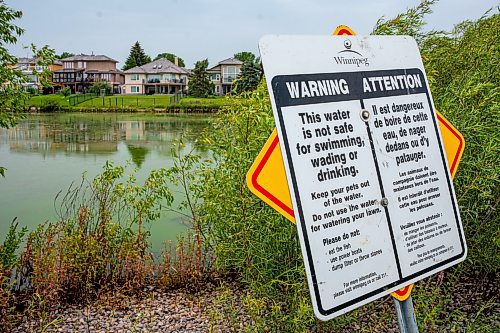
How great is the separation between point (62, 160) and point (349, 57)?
10.8 m

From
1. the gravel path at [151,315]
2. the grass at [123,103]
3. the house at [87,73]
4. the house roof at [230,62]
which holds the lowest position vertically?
the gravel path at [151,315]

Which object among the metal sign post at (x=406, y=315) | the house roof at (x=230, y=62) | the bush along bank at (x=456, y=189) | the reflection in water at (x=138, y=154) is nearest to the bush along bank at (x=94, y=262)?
the bush along bank at (x=456, y=189)

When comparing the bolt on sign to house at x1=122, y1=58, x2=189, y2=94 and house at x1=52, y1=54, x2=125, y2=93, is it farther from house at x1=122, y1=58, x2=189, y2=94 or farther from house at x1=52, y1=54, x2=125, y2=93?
house at x1=52, y1=54, x2=125, y2=93

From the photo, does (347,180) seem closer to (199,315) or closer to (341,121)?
(341,121)

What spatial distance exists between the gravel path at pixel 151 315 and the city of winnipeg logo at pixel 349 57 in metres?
2.10

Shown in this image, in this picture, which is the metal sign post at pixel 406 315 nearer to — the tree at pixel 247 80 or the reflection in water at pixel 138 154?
the tree at pixel 247 80

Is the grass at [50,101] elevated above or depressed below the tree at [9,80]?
above

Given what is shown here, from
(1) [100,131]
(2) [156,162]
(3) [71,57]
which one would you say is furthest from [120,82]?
(2) [156,162]

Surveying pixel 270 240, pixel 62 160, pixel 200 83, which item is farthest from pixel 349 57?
pixel 200 83

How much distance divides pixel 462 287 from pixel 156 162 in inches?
307

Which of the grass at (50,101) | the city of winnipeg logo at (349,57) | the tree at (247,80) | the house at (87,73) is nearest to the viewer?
the city of winnipeg logo at (349,57)

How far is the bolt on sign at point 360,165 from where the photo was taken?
3.87 ft

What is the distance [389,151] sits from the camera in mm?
1366

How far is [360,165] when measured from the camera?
50.7 inches
